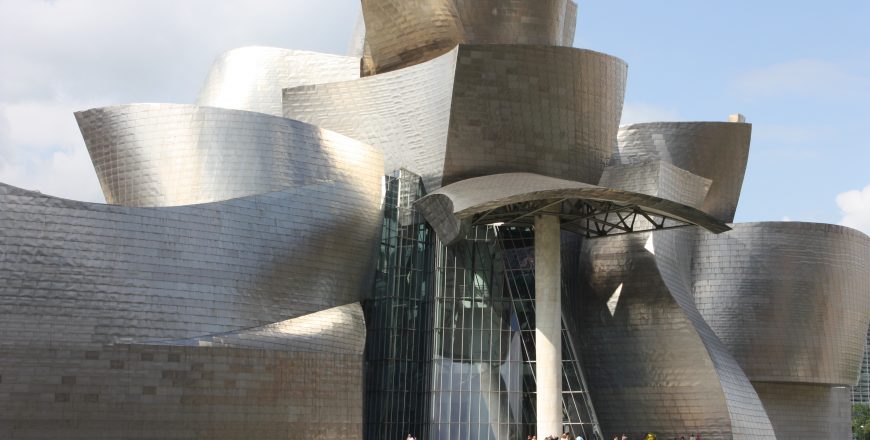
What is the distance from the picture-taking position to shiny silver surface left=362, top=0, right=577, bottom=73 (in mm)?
34094

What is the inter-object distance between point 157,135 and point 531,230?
1212 cm

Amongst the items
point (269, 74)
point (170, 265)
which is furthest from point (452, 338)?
point (269, 74)

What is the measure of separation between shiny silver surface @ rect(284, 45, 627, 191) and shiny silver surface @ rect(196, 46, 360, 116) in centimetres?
625

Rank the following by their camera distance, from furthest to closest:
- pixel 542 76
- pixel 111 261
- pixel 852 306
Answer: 1. pixel 852 306
2. pixel 542 76
3. pixel 111 261

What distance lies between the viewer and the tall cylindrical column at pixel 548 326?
2856 centimetres

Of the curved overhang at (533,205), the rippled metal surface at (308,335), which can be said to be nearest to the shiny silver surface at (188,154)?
the rippled metal surface at (308,335)

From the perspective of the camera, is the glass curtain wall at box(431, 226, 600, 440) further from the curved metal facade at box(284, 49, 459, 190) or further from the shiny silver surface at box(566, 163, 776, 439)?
the curved metal facade at box(284, 49, 459, 190)

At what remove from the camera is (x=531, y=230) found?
32.7 meters

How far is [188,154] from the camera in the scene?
2861 centimetres

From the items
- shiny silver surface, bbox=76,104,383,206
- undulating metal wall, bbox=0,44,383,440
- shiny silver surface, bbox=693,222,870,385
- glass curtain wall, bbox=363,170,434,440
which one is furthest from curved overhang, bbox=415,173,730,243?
shiny silver surface, bbox=693,222,870,385

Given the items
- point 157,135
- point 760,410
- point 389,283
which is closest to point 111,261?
point 157,135

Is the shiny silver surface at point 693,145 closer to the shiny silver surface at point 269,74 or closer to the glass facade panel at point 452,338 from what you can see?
the glass facade panel at point 452,338

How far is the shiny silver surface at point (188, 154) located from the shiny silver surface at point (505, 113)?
14.6 feet

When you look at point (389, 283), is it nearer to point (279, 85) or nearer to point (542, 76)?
point (542, 76)
